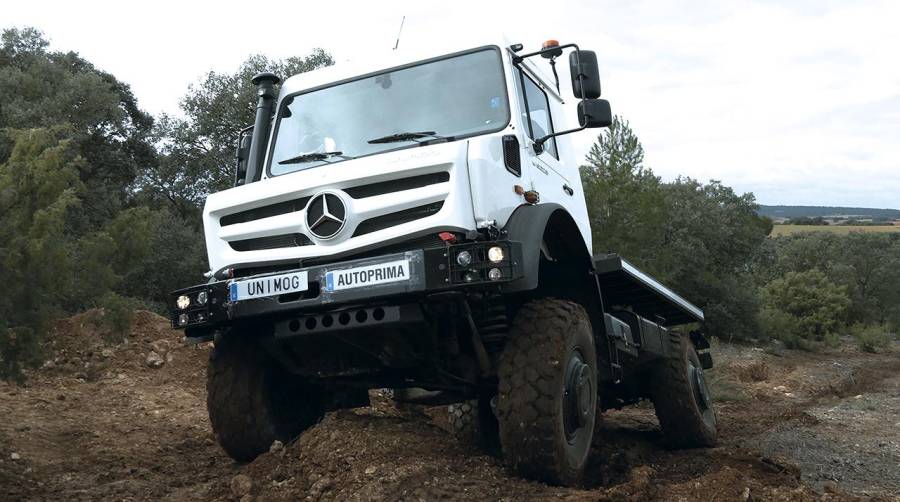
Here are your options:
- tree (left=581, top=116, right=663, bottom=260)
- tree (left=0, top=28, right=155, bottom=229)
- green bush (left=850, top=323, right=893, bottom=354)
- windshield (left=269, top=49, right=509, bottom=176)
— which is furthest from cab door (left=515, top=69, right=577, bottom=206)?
green bush (left=850, top=323, right=893, bottom=354)

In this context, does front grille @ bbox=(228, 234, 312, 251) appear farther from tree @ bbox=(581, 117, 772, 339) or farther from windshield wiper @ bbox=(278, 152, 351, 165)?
tree @ bbox=(581, 117, 772, 339)

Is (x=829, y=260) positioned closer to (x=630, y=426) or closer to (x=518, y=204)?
(x=630, y=426)

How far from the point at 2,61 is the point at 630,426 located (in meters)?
23.7

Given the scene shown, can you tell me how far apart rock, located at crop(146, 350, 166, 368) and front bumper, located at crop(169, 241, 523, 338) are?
5693 millimetres

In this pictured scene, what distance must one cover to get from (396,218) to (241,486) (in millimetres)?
1730

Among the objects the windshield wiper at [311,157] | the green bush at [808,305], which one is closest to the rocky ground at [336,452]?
the windshield wiper at [311,157]

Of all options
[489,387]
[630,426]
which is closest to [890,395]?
[630,426]

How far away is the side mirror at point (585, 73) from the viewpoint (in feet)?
18.0

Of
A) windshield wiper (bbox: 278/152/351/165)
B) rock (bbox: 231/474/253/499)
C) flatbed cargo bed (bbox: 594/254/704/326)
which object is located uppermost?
windshield wiper (bbox: 278/152/351/165)

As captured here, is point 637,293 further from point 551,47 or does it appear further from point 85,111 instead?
point 85,111

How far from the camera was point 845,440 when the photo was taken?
7.71 metres

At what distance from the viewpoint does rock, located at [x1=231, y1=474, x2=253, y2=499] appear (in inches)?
189

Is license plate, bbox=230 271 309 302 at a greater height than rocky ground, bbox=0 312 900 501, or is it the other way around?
license plate, bbox=230 271 309 302

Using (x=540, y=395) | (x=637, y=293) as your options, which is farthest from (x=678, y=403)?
(x=540, y=395)
